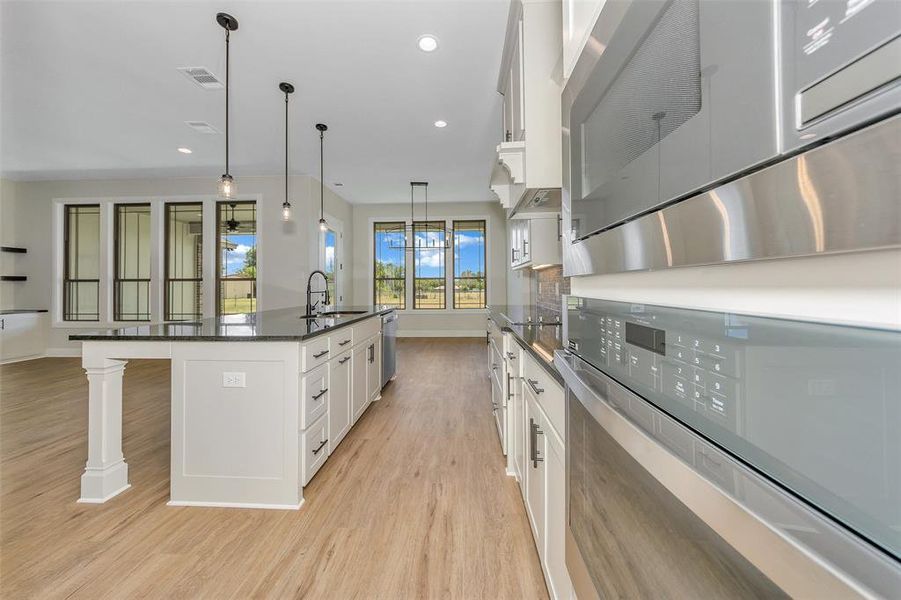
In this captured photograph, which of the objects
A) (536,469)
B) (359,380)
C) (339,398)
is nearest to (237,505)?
(339,398)

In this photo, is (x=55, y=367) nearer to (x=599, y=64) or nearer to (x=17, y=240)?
(x=17, y=240)

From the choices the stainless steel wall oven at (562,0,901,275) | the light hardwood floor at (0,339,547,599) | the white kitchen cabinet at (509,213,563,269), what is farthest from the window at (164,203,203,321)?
the stainless steel wall oven at (562,0,901,275)

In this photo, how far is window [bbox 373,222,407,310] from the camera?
8547mm

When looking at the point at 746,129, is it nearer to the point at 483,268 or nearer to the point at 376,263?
the point at 483,268

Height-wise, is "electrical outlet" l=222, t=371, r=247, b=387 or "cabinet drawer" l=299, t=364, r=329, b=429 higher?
"electrical outlet" l=222, t=371, r=247, b=387

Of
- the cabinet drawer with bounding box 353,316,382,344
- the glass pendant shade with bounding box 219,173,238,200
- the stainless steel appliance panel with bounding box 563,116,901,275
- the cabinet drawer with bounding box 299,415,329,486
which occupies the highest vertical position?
the glass pendant shade with bounding box 219,173,238,200

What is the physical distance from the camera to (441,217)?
838 cm

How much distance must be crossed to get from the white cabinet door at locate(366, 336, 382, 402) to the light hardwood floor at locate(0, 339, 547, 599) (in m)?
0.53

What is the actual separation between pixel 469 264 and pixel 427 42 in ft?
18.7

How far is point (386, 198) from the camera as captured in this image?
25.9ft

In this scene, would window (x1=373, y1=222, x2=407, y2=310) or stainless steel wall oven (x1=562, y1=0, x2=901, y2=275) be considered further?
window (x1=373, y1=222, x2=407, y2=310)

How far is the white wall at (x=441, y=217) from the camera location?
829cm

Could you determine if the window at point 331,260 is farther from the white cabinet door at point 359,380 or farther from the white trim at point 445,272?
the white cabinet door at point 359,380

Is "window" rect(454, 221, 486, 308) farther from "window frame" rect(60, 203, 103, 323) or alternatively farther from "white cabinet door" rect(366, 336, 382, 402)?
"window frame" rect(60, 203, 103, 323)
